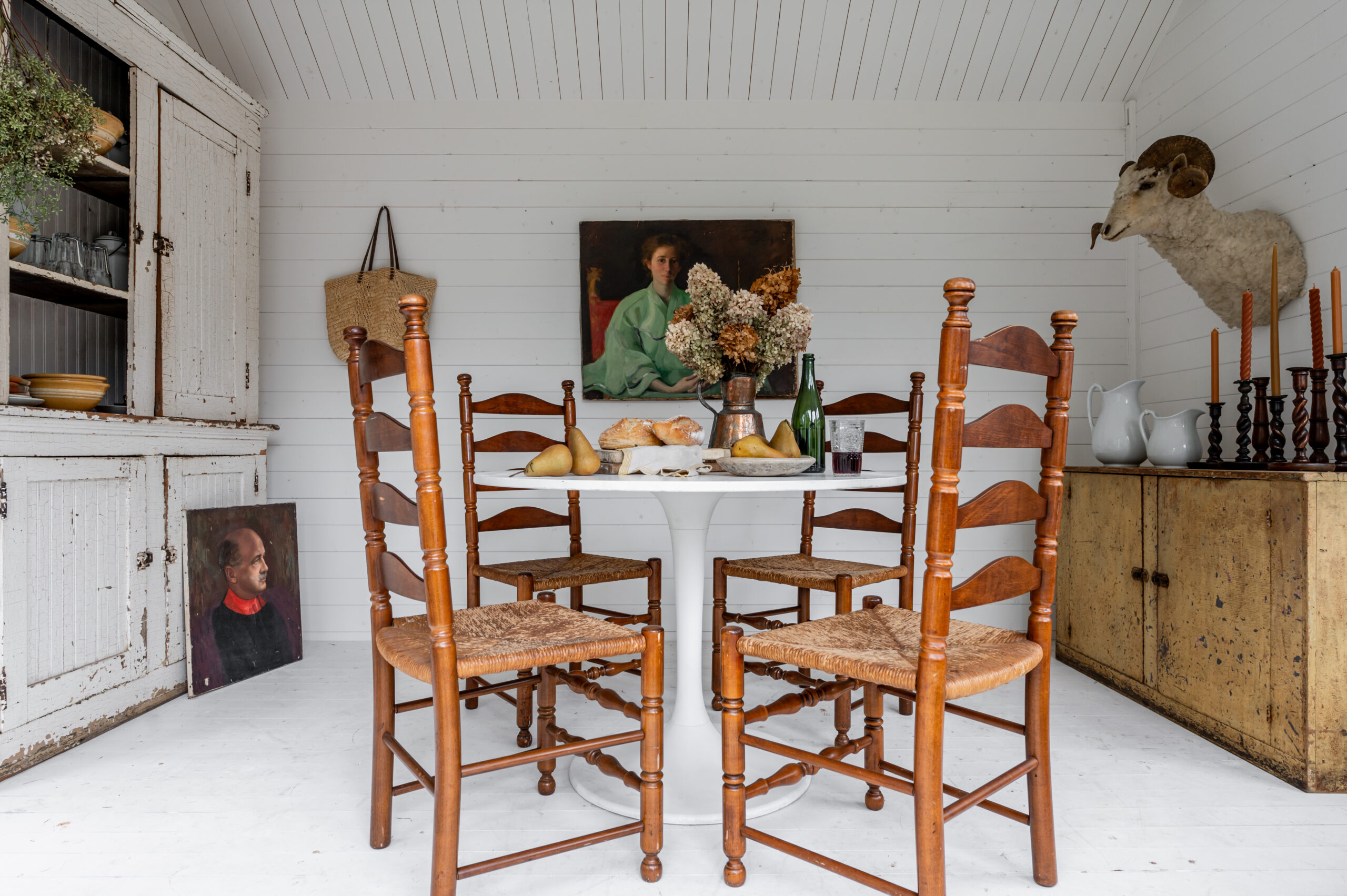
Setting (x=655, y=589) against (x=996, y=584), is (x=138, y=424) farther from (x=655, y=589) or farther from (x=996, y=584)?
(x=996, y=584)

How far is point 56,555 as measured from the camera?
2127mm

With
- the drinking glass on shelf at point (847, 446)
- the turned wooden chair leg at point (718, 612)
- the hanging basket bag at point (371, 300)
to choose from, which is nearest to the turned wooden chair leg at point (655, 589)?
the turned wooden chair leg at point (718, 612)

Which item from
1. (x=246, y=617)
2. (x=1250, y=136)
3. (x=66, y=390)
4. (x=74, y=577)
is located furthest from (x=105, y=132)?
(x=1250, y=136)

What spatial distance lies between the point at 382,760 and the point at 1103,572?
2502 mm

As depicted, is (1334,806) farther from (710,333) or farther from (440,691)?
(440,691)

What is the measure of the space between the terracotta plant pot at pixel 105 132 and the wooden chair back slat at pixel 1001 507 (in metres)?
2.74

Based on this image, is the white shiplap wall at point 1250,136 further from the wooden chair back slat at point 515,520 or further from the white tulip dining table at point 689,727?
the wooden chair back slat at point 515,520

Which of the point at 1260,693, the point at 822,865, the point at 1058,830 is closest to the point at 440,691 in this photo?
the point at 822,865

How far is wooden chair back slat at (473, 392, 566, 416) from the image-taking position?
8.51 feet

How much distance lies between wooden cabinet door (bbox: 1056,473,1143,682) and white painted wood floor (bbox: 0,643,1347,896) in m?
0.34

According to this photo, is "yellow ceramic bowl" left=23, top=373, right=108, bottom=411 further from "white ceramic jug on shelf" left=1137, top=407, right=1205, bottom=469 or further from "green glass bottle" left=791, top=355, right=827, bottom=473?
"white ceramic jug on shelf" left=1137, top=407, right=1205, bottom=469

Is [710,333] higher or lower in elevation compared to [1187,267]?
lower

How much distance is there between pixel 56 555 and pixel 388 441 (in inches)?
59.5

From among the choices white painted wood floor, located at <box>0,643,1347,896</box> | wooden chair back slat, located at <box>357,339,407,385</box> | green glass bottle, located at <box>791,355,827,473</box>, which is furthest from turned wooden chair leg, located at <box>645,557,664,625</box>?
wooden chair back slat, located at <box>357,339,407,385</box>
